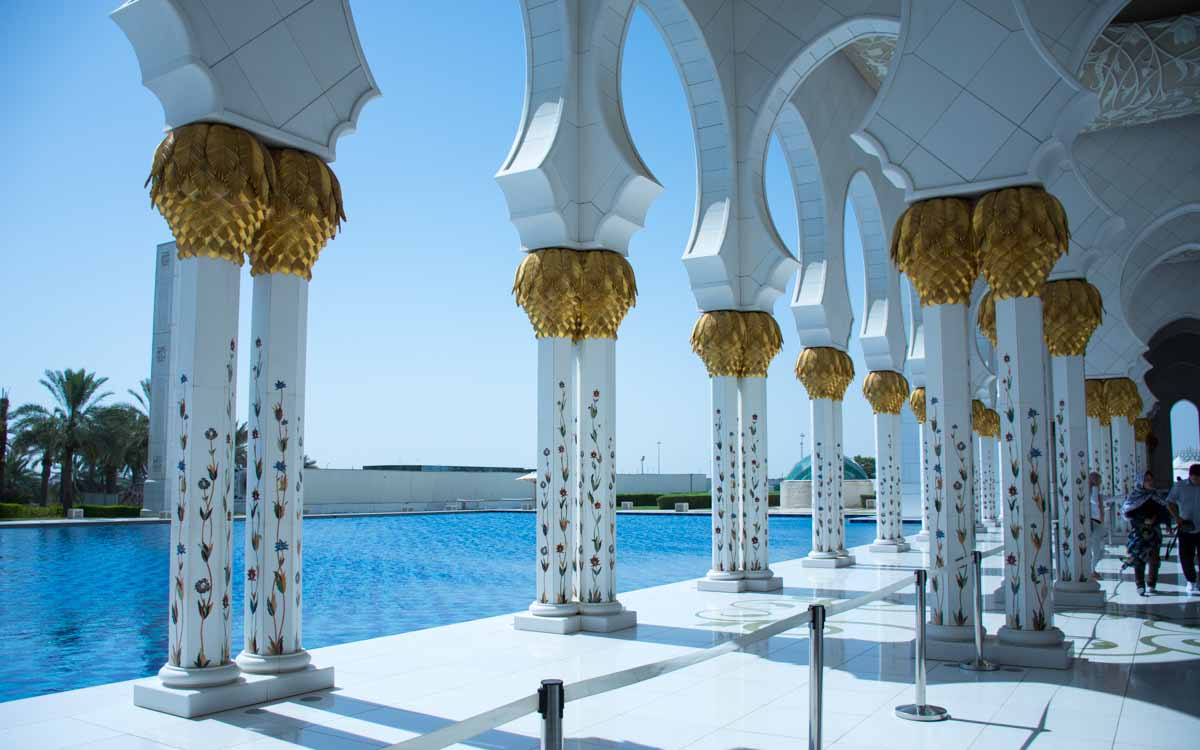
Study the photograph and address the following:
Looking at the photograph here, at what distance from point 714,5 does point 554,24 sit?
2.52 metres

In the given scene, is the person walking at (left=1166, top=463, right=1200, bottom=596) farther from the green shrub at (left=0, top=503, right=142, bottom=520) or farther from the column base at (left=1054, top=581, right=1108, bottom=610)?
the green shrub at (left=0, top=503, right=142, bottom=520)

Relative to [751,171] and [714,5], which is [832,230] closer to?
[751,171]

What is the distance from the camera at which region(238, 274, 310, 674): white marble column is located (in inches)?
171

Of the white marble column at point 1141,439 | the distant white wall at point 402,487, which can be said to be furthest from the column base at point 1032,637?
the distant white wall at point 402,487

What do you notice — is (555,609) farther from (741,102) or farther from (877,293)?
(877,293)

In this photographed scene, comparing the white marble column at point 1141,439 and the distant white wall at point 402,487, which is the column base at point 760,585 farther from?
the distant white wall at point 402,487

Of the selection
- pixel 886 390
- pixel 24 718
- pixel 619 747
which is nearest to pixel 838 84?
pixel 886 390

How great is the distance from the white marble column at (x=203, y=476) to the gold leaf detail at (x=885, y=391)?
1021cm

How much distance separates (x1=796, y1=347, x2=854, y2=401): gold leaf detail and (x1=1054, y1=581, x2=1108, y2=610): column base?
393cm

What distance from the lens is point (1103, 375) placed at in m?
12.4

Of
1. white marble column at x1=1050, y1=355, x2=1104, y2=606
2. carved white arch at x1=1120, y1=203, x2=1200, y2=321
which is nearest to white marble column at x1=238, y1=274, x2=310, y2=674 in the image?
white marble column at x1=1050, y1=355, x2=1104, y2=606

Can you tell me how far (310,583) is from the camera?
9844 millimetres

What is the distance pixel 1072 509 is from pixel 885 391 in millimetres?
5072

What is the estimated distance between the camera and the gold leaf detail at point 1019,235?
203 inches
